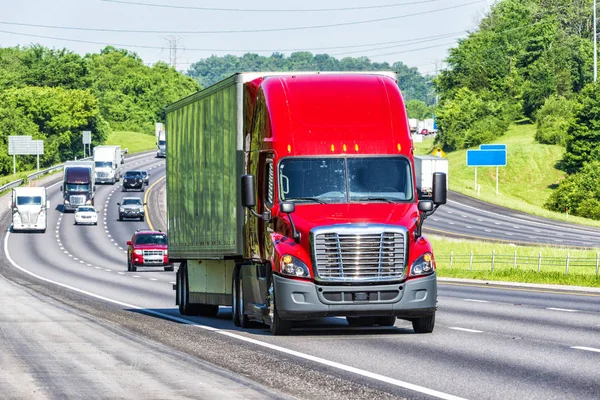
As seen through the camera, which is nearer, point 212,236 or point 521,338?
point 521,338

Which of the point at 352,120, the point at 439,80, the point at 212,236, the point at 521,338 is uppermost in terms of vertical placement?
the point at 439,80

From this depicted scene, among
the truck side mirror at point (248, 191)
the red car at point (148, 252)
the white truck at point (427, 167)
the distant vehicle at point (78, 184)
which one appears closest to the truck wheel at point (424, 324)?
the truck side mirror at point (248, 191)

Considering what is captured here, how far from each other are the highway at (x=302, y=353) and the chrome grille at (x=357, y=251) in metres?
1.01

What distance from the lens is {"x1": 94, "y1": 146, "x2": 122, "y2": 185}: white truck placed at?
11688cm

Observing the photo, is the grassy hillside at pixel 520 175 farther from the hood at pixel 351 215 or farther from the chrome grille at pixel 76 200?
the hood at pixel 351 215

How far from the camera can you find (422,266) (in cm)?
1847

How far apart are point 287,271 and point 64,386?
19.4 feet

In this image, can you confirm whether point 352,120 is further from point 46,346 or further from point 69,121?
point 69,121

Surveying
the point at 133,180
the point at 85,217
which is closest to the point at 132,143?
the point at 133,180

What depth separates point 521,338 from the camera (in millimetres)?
18578

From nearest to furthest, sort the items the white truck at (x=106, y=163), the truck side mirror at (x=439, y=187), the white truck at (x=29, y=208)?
the truck side mirror at (x=439, y=187), the white truck at (x=29, y=208), the white truck at (x=106, y=163)

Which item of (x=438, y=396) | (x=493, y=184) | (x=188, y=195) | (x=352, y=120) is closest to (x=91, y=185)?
(x=493, y=184)

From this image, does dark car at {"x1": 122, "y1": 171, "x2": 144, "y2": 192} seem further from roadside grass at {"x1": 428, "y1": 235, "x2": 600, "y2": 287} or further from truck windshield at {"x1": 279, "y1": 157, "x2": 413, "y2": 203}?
truck windshield at {"x1": 279, "y1": 157, "x2": 413, "y2": 203}

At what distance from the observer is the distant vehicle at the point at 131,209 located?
96750mm
